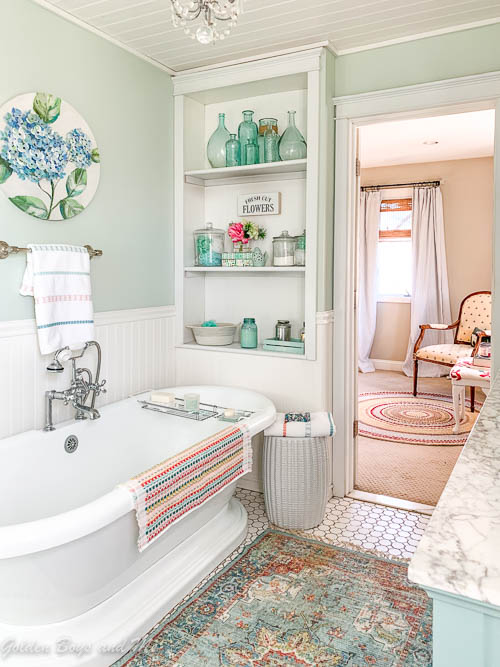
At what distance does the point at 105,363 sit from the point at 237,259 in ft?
3.26

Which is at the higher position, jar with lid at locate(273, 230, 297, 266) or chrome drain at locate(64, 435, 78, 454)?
jar with lid at locate(273, 230, 297, 266)

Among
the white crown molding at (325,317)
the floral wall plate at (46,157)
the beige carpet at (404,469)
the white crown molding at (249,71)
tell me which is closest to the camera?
the floral wall plate at (46,157)

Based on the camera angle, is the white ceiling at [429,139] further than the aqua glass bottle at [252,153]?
Yes

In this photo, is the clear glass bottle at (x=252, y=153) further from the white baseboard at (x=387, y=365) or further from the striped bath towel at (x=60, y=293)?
the white baseboard at (x=387, y=365)

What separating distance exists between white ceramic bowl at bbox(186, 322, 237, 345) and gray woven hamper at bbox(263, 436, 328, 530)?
31.4 inches

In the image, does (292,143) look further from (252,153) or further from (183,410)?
(183,410)

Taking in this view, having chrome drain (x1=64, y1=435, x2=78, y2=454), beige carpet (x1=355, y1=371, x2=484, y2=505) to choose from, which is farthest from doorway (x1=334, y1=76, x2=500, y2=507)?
chrome drain (x1=64, y1=435, x2=78, y2=454)

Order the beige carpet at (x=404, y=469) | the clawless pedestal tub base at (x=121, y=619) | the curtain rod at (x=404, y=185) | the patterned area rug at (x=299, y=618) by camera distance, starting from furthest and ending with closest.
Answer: the curtain rod at (x=404, y=185), the beige carpet at (x=404, y=469), the patterned area rug at (x=299, y=618), the clawless pedestal tub base at (x=121, y=619)

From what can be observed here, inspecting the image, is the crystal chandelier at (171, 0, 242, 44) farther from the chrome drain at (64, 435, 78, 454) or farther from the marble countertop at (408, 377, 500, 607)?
the chrome drain at (64, 435, 78, 454)

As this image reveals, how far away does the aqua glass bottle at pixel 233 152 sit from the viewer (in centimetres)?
321

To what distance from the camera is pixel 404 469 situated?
142 inches

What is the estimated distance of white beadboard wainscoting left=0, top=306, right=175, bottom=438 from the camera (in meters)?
2.35

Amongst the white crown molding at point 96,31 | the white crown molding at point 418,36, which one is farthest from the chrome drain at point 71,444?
the white crown molding at point 418,36

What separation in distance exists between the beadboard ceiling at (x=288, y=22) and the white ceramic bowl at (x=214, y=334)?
5.07 feet
